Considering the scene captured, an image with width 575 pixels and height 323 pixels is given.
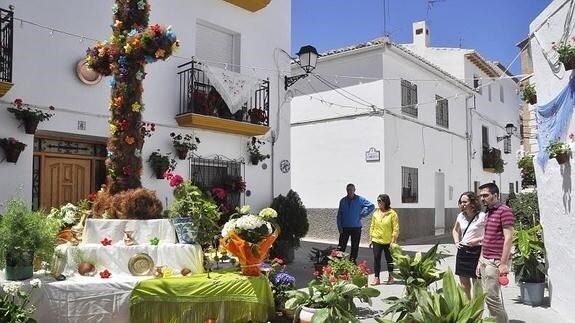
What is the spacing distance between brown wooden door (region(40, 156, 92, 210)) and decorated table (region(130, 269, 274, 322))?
3.91m

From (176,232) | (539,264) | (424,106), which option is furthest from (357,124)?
(176,232)

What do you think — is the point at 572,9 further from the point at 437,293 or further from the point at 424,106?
the point at 424,106

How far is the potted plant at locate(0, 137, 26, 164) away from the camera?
7.25 meters

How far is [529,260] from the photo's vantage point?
7.33 metres

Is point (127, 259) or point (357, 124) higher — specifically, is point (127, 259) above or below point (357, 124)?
below

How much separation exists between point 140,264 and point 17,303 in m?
1.23

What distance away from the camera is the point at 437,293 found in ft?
13.6

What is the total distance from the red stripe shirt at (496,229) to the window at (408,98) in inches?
421

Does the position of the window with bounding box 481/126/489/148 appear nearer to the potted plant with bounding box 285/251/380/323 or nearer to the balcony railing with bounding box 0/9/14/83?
the potted plant with bounding box 285/251/380/323

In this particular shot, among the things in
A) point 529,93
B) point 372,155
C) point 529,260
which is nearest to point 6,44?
point 529,93

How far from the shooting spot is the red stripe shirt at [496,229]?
540 cm

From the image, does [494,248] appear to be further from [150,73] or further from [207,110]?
[150,73]

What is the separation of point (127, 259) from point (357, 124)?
10722 millimetres

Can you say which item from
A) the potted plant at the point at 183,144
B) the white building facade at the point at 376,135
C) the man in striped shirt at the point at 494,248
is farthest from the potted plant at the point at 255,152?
the man in striped shirt at the point at 494,248
